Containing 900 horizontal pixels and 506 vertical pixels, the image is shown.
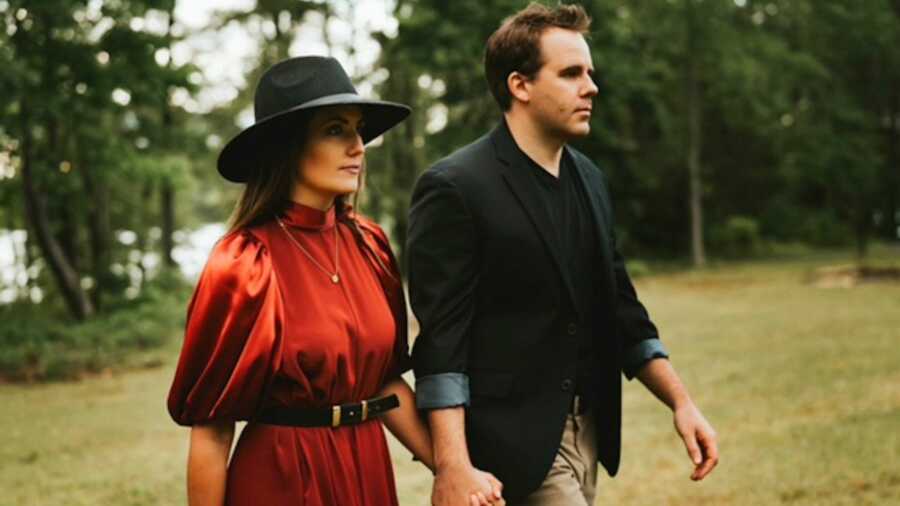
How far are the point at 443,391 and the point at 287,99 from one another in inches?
36.8

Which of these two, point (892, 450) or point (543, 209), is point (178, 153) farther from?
point (543, 209)

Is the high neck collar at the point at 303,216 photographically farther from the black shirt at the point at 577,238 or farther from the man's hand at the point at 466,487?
the man's hand at the point at 466,487

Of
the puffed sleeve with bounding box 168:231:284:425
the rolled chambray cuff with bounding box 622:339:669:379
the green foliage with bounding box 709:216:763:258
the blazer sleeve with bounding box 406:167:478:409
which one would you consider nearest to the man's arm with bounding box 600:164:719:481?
the rolled chambray cuff with bounding box 622:339:669:379

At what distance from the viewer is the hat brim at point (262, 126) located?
2.80m

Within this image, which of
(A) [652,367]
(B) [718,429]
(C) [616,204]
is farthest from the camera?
(C) [616,204]

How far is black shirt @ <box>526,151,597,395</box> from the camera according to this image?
306cm

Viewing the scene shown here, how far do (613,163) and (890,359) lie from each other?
23.4 meters

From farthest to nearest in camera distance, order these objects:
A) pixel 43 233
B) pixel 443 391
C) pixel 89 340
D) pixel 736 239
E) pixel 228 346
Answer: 1. pixel 736 239
2. pixel 43 233
3. pixel 89 340
4. pixel 443 391
5. pixel 228 346

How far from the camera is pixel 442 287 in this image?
284 centimetres

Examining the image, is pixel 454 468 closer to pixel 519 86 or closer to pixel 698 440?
pixel 698 440

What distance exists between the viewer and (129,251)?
102ft

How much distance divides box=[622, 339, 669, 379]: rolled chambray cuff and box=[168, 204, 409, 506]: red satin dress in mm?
853

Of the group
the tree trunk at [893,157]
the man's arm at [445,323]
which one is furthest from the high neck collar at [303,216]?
the tree trunk at [893,157]

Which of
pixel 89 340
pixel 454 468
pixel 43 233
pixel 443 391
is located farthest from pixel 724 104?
pixel 454 468
